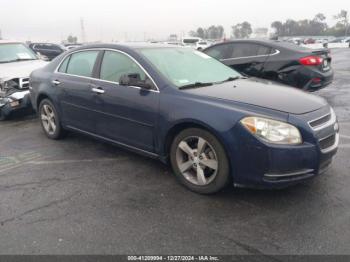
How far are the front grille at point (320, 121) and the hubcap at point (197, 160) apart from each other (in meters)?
0.96

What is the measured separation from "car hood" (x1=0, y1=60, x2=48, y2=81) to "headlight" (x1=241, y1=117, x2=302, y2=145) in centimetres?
576

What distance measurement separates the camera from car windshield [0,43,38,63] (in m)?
8.41

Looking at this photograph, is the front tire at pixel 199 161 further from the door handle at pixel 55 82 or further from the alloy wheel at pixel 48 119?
the alloy wheel at pixel 48 119

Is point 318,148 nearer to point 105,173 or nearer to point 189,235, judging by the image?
point 189,235

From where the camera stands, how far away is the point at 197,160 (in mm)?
3730

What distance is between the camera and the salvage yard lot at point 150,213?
2889mm

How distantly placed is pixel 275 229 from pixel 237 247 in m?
0.45

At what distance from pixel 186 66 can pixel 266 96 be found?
1.20 meters

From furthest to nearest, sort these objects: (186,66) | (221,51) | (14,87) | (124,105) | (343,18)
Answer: (343,18) < (221,51) < (14,87) < (186,66) < (124,105)

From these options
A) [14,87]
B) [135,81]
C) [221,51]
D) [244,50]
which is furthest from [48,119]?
[244,50]

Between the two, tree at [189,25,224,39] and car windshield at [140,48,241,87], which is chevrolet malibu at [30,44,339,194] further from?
tree at [189,25,224,39]

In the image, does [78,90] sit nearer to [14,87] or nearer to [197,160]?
[197,160]

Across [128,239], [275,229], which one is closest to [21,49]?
[128,239]

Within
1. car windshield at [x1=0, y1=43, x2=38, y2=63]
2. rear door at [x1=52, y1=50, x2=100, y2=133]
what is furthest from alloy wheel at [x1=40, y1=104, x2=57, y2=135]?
car windshield at [x1=0, y1=43, x2=38, y2=63]
